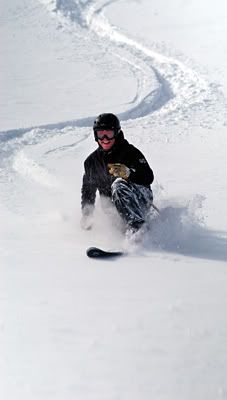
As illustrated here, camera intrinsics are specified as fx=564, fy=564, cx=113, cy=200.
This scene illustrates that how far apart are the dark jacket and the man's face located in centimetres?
4

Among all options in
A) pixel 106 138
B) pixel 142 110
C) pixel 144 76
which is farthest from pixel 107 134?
pixel 144 76

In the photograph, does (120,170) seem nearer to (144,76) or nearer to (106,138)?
(106,138)

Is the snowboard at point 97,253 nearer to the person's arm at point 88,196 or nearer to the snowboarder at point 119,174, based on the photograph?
the snowboarder at point 119,174

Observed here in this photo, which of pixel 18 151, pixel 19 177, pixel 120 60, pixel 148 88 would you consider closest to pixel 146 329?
pixel 19 177

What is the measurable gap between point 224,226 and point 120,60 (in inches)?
377

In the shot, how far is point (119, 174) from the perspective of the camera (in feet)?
15.4

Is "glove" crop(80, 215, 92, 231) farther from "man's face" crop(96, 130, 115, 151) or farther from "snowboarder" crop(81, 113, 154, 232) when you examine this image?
"man's face" crop(96, 130, 115, 151)

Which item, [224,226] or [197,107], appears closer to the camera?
[224,226]

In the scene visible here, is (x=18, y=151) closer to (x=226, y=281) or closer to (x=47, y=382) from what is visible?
(x=226, y=281)

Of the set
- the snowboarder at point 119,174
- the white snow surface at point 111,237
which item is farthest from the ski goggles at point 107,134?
the white snow surface at point 111,237

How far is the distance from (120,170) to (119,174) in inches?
1.4

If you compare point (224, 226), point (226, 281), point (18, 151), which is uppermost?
point (226, 281)

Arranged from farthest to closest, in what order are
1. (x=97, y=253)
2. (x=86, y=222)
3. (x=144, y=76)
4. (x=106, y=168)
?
1. (x=144, y=76)
2. (x=86, y=222)
3. (x=106, y=168)
4. (x=97, y=253)

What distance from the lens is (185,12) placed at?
63.3 ft
